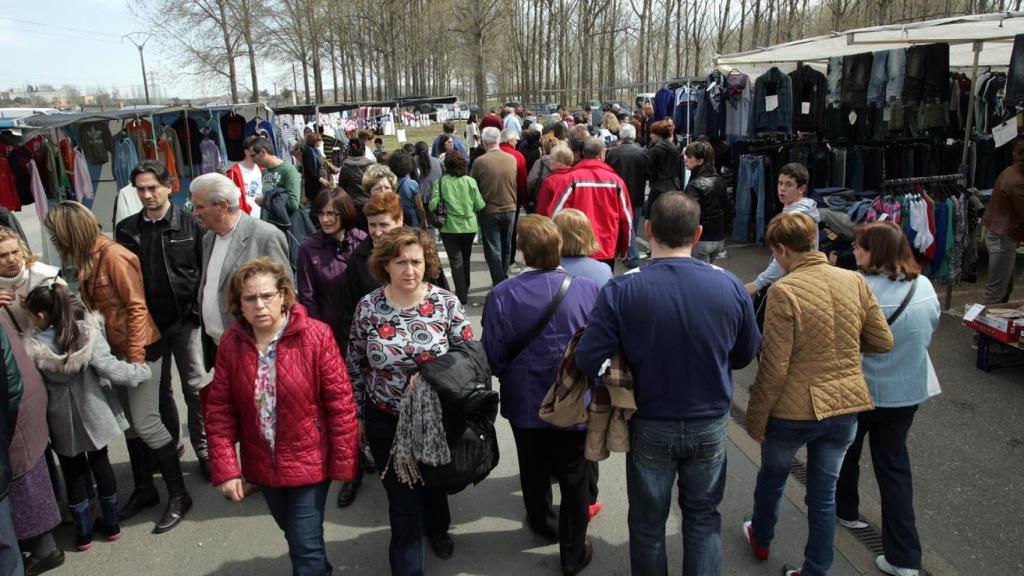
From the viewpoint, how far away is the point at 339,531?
11.8 ft

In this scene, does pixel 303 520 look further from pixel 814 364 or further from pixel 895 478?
pixel 895 478

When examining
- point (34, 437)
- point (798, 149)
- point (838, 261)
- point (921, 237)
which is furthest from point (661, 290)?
point (798, 149)

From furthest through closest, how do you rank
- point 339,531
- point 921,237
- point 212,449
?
point 921,237 < point 339,531 < point 212,449

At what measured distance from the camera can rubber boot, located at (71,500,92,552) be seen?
136 inches

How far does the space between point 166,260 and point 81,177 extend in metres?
7.88

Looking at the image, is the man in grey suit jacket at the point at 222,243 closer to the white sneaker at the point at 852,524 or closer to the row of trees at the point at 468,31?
the white sneaker at the point at 852,524

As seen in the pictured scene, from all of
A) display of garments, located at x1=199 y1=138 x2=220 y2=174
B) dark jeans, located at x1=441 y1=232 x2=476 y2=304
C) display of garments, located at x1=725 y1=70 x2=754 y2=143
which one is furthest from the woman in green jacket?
display of garments, located at x1=199 y1=138 x2=220 y2=174

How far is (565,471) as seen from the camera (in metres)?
3.02

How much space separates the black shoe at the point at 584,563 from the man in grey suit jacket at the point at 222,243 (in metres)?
2.11

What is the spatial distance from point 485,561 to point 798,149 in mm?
7557

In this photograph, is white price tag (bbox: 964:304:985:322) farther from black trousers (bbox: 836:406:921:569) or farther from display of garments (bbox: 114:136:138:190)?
display of garments (bbox: 114:136:138:190)

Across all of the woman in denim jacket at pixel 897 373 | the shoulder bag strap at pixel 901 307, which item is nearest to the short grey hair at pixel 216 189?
the woman in denim jacket at pixel 897 373

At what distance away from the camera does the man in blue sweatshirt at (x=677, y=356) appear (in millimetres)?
2379

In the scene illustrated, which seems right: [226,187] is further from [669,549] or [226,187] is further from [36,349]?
[669,549]
